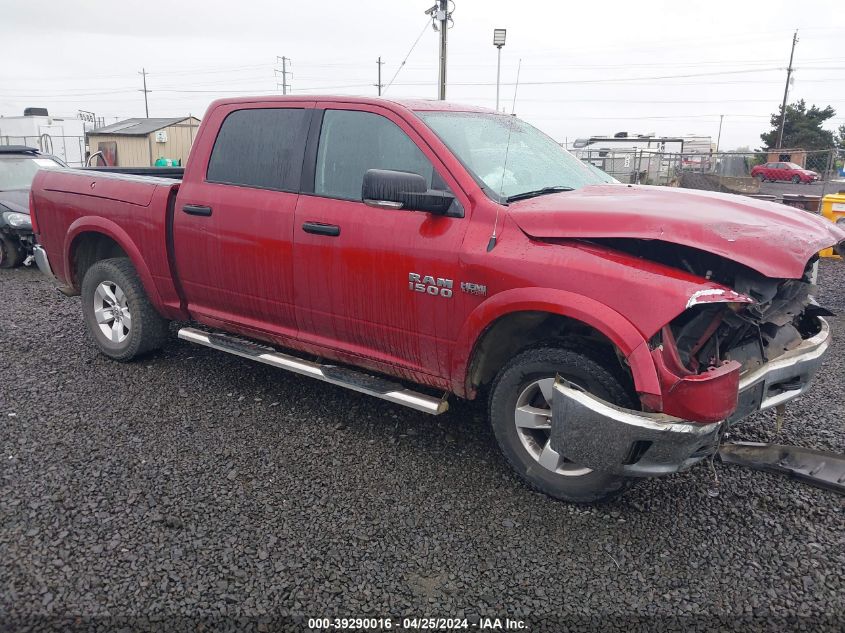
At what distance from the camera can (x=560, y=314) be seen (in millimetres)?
3168

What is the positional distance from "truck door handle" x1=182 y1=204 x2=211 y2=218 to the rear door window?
0.21 metres

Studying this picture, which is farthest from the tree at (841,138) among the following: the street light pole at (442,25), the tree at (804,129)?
the street light pole at (442,25)

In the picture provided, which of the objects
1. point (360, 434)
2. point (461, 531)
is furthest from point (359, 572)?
point (360, 434)

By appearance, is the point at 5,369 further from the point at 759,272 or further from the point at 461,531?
the point at 759,272

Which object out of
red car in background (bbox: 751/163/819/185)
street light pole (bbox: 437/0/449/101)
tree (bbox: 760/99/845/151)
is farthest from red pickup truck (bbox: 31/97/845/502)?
tree (bbox: 760/99/845/151)

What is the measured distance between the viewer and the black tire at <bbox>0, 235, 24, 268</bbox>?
9.73 meters

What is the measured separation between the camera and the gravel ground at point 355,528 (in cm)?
271

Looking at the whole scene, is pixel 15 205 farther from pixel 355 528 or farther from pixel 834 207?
pixel 834 207

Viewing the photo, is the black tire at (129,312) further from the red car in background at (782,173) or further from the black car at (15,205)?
the red car in background at (782,173)

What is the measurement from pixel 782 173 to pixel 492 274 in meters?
35.6

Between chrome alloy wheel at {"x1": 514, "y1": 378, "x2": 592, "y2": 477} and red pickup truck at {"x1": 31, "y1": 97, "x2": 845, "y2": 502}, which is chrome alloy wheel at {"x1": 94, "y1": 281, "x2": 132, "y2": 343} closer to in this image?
red pickup truck at {"x1": 31, "y1": 97, "x2": 845, "y2": 502}

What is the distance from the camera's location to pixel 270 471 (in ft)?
12.2

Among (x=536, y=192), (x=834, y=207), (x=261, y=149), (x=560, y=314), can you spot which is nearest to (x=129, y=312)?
(x=261, y=149)

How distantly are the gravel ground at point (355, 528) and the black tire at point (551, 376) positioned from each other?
0.11 metres
